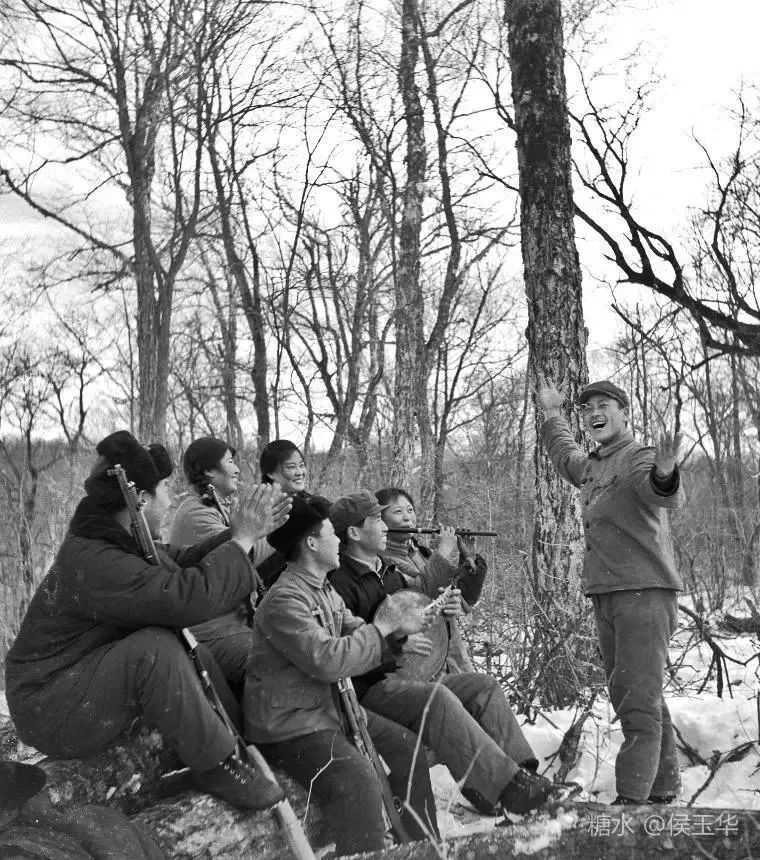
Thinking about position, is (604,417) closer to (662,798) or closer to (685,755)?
(662,798)

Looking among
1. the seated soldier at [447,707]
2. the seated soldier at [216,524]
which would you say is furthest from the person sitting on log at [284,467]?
the seated soldier at [447,707]

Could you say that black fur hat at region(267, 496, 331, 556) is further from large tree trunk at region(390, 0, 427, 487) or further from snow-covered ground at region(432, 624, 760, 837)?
large tree trunk at region(390, 0, 427, 487)

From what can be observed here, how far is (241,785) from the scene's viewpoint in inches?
120

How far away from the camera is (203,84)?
9797 mm

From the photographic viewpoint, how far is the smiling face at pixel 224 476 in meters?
4.79

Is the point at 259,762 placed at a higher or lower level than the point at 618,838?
lower

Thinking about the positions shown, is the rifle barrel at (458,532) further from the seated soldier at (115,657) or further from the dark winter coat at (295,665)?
the seated soldier at (115,657)

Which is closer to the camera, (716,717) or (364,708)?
(364,708)

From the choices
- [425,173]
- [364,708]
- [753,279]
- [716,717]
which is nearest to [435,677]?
[364,708]

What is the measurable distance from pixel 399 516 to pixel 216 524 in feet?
3.66

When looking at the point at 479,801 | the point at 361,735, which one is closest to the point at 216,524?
the point at 361,735

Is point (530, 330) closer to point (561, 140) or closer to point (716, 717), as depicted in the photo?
point (561, 140)

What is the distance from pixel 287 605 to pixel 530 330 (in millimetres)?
3379

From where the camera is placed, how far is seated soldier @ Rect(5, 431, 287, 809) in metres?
3.00
